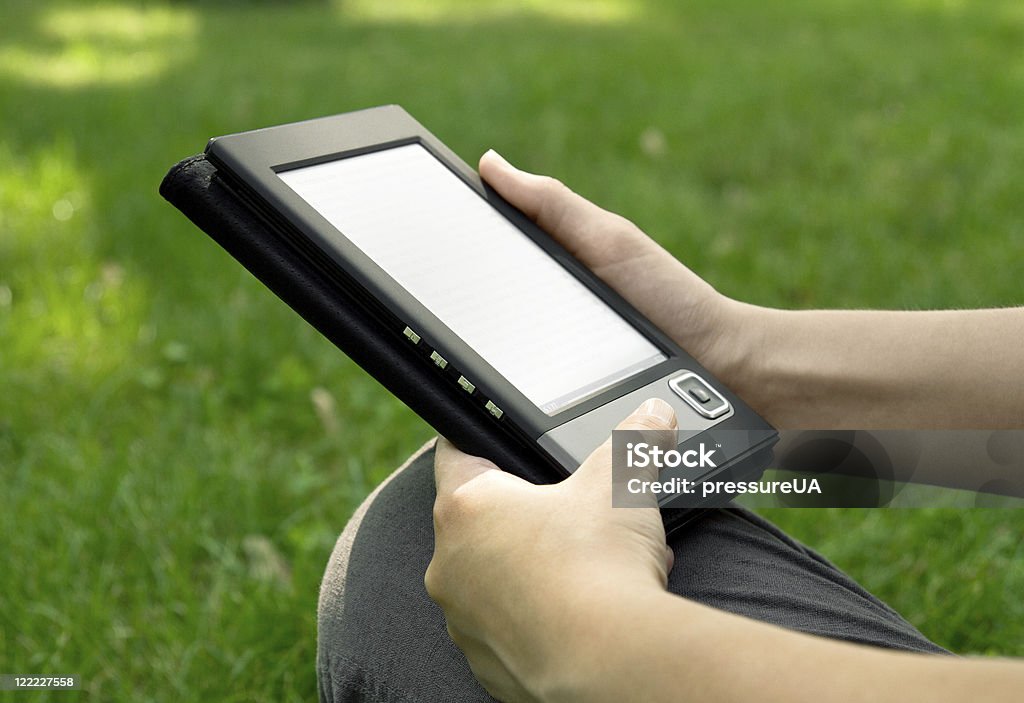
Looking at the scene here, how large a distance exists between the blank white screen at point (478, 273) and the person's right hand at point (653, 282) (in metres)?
0.08

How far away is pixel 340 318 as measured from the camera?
0.79 m

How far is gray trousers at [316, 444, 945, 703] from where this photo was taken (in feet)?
2.36

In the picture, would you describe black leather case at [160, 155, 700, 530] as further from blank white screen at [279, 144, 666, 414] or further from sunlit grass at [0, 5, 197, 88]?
sunlit grass at [0, 5, 197, 88]

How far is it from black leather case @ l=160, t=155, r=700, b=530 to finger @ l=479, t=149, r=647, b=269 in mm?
294

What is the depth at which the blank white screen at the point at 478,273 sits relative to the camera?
32.9 inches

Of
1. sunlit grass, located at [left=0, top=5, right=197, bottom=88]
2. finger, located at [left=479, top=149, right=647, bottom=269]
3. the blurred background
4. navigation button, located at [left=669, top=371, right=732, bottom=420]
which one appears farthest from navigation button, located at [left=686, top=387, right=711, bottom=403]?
sunlit grass, located at [left=0, top=5, right=197, bottom=88]

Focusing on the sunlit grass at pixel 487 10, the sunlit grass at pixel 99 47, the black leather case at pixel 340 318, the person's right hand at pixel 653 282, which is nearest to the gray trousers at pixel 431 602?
the black leather case at pixel 340 318

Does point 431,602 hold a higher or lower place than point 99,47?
higher

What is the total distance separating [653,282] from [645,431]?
39 centimetres

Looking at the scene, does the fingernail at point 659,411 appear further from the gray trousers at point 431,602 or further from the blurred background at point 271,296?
the blurred background at point 271,296

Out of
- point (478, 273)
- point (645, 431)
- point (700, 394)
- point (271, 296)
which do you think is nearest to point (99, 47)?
point (271, 296)

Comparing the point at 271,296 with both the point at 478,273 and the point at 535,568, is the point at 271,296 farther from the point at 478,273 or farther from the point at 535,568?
the point at 535,568

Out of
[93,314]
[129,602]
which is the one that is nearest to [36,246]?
[93,314]

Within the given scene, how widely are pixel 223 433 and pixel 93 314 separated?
0.47m
